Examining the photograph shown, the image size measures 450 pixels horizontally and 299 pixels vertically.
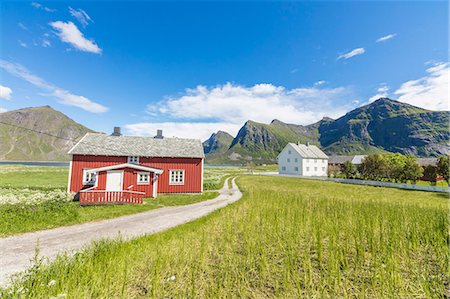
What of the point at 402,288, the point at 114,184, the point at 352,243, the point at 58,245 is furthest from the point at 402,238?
the point at 114,184

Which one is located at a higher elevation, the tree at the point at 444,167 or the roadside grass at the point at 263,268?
the tree at the point at 444,167

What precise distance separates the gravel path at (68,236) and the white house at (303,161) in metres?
53.7

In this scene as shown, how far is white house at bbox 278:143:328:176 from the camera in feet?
193

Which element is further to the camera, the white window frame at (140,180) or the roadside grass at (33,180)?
the roadside grass at (33,180)

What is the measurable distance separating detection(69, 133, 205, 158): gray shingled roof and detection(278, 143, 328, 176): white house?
42431 millimetres

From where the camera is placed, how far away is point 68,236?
835 centimetres

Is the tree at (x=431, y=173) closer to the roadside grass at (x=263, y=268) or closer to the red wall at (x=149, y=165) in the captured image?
the roadside grass at (x=263, y=268)

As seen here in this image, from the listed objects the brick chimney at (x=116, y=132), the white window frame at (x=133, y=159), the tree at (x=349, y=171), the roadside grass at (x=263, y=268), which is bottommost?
the roadside grass at (x=263, y=268)

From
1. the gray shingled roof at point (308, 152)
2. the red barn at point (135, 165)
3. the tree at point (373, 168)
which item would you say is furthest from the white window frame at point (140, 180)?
the gray shingled roof at point (308, 152)

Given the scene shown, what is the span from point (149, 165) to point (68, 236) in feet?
48.0

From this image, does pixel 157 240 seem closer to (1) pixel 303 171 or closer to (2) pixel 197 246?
(2) pixel 197 246

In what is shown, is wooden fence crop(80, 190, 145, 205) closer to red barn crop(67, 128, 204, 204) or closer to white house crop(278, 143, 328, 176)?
red barn crop(67, 128, 204, 204)

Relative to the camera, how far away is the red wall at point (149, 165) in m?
18.8

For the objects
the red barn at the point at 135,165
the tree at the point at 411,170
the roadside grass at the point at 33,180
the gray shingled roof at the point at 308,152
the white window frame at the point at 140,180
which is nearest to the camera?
the red barn at the point at 135,165
